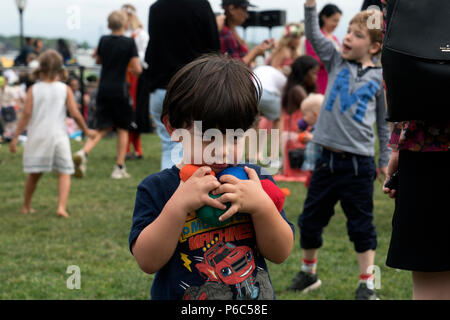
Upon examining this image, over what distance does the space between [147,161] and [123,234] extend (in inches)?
180

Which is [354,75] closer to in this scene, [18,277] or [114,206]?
[18,277]

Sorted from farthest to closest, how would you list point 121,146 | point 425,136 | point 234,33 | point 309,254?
point 121,146 < point 234,33 < point 309,254 < point 425,136

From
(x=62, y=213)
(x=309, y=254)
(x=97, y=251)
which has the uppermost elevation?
(x=309, y=254)

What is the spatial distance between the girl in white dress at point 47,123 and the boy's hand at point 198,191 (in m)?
4.66

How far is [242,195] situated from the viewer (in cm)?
166

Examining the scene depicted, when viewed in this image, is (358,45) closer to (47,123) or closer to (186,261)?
(186,261)

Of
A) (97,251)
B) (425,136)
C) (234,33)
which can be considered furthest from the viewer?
(234,33)

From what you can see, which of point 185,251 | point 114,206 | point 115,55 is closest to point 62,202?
point 114,206

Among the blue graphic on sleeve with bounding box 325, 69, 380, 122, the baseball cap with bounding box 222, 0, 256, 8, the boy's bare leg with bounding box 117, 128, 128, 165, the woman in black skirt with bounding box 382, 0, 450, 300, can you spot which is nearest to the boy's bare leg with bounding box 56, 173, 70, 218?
the boy's bare leg with bounding box 117, 128, 128, 165

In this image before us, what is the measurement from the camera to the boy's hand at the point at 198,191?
5.39 feet

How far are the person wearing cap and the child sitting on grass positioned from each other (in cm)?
411

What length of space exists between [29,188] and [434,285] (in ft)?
15.6

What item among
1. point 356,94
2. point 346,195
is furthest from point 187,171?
point 356,94
